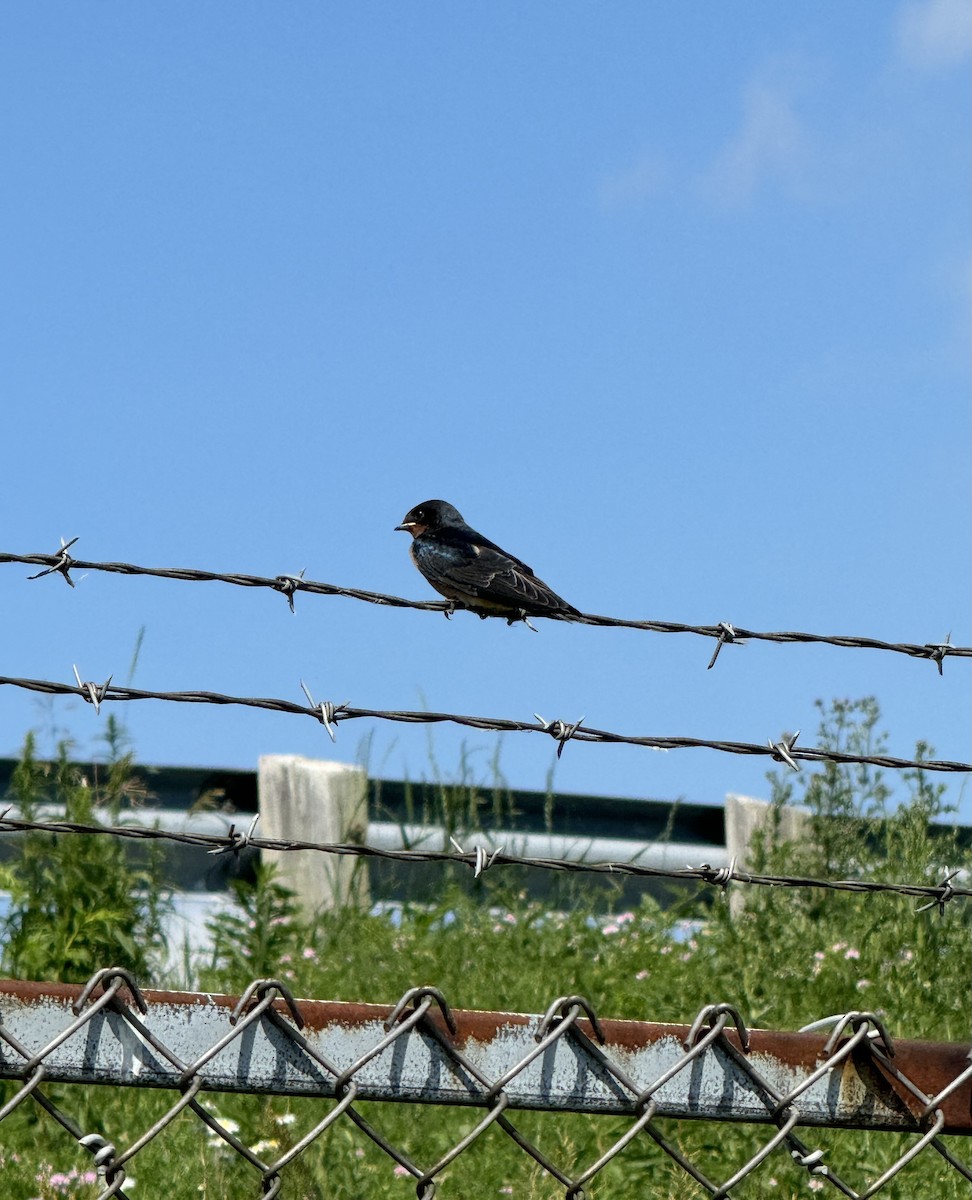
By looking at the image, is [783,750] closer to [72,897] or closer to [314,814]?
[72,897]

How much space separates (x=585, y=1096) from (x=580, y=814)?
582 centimetres

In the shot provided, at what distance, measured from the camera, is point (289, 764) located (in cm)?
795

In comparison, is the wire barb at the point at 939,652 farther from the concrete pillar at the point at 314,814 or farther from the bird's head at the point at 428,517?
the concrete pillar at the point at 314,814

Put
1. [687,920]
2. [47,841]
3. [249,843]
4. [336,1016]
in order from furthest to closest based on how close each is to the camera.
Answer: [687,920]
[47,841]
[249,843]
[336,1016]

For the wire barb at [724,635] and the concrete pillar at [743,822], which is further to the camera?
the concrete pillar at [743,822]

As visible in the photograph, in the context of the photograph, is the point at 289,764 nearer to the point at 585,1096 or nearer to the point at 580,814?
the point at 580,814

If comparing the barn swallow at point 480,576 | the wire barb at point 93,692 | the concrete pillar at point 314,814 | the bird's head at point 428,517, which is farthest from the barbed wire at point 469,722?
the concrete pillar at point 314,814

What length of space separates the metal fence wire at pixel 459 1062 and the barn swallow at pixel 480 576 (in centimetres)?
272

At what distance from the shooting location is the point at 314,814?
786cm

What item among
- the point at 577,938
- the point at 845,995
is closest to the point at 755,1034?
the point at 845,995

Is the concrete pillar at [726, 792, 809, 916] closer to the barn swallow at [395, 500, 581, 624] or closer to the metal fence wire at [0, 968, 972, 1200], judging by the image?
the barn swallow at [395, 500, 581, 624]

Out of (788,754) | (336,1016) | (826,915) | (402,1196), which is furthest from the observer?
(826,915)

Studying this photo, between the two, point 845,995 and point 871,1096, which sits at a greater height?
point 871,1096

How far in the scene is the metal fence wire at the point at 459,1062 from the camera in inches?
74.0
